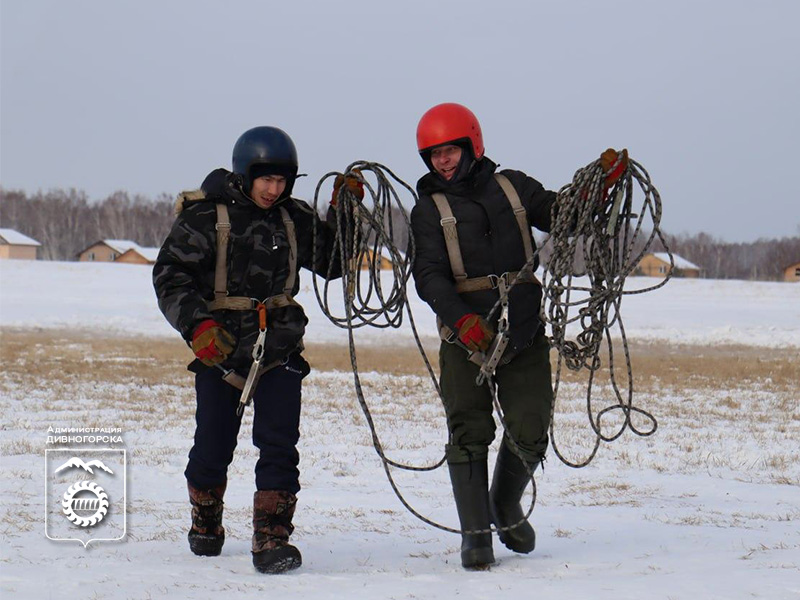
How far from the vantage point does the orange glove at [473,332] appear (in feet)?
15.9

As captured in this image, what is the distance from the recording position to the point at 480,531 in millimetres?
4887

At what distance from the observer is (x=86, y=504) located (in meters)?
6.39

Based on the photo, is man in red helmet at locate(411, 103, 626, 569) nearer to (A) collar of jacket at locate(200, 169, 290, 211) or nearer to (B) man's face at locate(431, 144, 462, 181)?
(B) man's face at locate(431, 144, 462, 181)

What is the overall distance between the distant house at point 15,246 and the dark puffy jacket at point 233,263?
270 feet

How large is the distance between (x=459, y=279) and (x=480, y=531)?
4.08 ft

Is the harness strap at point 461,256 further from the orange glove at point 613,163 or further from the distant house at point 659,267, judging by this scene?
the distant house at point 659,267

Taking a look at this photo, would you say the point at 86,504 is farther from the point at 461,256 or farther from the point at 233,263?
the point at 461,256

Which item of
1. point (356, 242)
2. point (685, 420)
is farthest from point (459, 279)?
point (685, 420)

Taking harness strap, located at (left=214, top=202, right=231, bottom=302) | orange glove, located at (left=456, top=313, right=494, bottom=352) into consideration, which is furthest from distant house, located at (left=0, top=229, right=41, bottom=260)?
orange glove, located at (left=456, top=313, right=494, bottom=352)

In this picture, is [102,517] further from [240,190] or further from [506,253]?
[506,253]

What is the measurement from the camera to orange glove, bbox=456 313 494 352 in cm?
485

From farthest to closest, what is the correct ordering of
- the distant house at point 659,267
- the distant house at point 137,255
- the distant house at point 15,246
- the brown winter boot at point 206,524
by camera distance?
the distant house at point 659,267
the distant house at point 137,255
the distant house at point 15,246
the brown winter boot at point 206,524

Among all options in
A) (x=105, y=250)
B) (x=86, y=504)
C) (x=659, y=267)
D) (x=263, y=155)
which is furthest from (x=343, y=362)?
(x=659, y=267)

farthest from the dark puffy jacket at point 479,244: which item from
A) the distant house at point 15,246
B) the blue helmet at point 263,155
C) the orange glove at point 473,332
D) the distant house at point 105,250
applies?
the distant house at point 105,250
